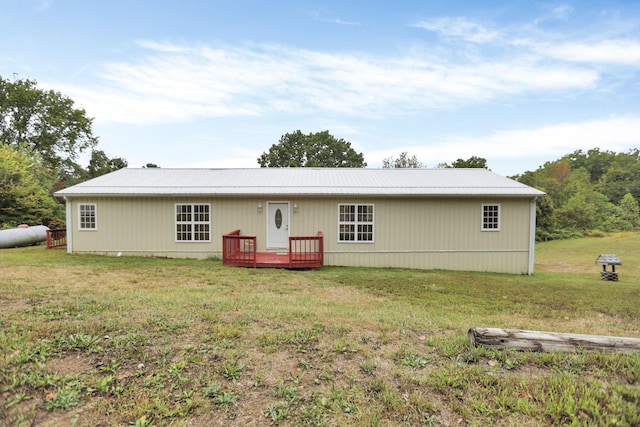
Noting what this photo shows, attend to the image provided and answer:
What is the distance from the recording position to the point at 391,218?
10.6m

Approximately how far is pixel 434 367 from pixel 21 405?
327 cm

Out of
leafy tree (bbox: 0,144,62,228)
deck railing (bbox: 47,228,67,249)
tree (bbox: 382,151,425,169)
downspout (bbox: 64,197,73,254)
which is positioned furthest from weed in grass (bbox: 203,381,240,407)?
tree (bbox: 382,151,425,169)

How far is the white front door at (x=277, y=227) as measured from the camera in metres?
10.7

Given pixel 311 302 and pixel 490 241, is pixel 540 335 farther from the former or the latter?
pixel 490 241

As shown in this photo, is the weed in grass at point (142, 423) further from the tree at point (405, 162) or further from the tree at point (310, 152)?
the tree at point (310, 152)

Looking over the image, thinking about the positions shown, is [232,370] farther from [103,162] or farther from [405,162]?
[103,162]

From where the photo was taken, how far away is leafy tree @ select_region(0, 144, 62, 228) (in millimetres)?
15238

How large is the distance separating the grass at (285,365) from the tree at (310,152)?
27738mm

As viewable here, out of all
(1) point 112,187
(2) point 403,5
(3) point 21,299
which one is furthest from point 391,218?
(1) point 112,187

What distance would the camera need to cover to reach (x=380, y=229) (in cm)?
1060

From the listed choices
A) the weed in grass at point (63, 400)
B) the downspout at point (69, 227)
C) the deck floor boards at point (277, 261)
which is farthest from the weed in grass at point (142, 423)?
the downspout at point (69, 227)

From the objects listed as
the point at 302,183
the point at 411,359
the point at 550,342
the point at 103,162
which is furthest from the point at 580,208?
the point at 103,162

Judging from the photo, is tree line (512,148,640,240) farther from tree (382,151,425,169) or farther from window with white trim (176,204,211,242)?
window with white trim (176,204,211,242)

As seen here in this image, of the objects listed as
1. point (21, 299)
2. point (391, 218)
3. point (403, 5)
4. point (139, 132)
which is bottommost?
point (21, 299)
